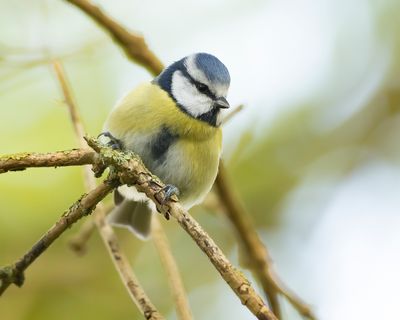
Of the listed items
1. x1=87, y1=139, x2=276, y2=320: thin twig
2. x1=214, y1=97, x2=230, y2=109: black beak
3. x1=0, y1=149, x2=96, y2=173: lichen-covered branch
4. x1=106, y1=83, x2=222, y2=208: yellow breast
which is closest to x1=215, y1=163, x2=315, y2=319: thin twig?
x1=106, y1=83, x2=222, y2=208: yellow breast

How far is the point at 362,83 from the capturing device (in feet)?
9.08

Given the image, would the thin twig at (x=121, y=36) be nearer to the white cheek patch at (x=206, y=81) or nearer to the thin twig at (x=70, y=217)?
the white cheek patch at (x=206, y=81)

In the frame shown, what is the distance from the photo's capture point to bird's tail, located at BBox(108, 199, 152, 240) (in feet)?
6.65

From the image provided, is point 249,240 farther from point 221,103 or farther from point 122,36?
point 122,36

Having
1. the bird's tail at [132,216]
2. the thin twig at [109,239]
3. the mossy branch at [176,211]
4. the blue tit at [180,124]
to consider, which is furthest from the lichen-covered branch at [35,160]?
the bird's tail at [132,216]

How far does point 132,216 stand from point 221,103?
48 centimetres

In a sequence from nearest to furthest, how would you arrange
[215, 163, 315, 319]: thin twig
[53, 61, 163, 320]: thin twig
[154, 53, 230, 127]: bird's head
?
[53, 61, 163, 320]: thin twig < [215, 163, 315, 319]: thin twig < [154, 53, 230, 127]: bird's head

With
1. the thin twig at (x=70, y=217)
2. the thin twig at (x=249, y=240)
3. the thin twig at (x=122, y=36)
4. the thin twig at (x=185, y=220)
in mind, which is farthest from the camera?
the thin twig at (x=249, y=240)

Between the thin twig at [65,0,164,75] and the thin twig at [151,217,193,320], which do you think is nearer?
the thin twig at [151,217,193,320]

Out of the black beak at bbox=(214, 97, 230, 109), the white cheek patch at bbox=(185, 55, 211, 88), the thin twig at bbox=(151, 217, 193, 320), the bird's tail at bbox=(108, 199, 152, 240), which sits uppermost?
the white cheek patch at bbox=(185, 55, 211, 88)

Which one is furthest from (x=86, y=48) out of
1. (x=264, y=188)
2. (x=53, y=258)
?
(x=264, y=188)

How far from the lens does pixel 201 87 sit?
1882mm

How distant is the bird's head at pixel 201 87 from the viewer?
183 centimetres

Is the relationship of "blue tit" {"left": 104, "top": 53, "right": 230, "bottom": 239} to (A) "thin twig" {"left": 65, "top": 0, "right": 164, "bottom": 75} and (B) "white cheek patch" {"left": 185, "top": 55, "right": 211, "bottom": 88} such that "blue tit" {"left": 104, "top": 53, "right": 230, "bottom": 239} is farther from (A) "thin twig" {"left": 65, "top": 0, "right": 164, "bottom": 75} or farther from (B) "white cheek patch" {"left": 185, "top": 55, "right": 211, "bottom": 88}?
(A) "thin twig" {"left": 65, "top": 0, "right": 164, "bottom": 75}
